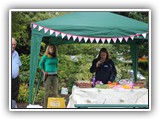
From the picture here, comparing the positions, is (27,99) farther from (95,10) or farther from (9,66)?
(95,10)

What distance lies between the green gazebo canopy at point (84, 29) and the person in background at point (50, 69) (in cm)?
47

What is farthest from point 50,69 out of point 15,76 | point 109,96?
point 109,96

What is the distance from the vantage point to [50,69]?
7.81m

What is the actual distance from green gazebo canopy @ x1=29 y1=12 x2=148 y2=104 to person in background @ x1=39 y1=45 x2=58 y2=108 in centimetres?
47

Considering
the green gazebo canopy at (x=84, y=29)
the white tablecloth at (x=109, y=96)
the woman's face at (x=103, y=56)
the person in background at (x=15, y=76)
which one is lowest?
the white tablecloth at (x=109, y=96)

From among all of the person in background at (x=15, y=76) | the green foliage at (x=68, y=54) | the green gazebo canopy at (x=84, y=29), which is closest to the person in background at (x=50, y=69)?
the green foliage at (x=68, y=54)

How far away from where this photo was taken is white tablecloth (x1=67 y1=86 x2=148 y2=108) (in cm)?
717

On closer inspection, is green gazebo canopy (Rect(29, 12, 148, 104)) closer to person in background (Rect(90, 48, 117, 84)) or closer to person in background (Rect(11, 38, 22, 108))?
person in background (Rect(11, 38, 22, 108))

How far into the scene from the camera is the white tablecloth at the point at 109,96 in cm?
717

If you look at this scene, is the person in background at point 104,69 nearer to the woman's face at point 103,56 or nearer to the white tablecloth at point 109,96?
the woman's face at point 103,56

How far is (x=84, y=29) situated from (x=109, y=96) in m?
1.16

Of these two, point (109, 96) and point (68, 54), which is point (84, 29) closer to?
point (109, 96)

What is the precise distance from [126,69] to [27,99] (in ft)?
7.34
